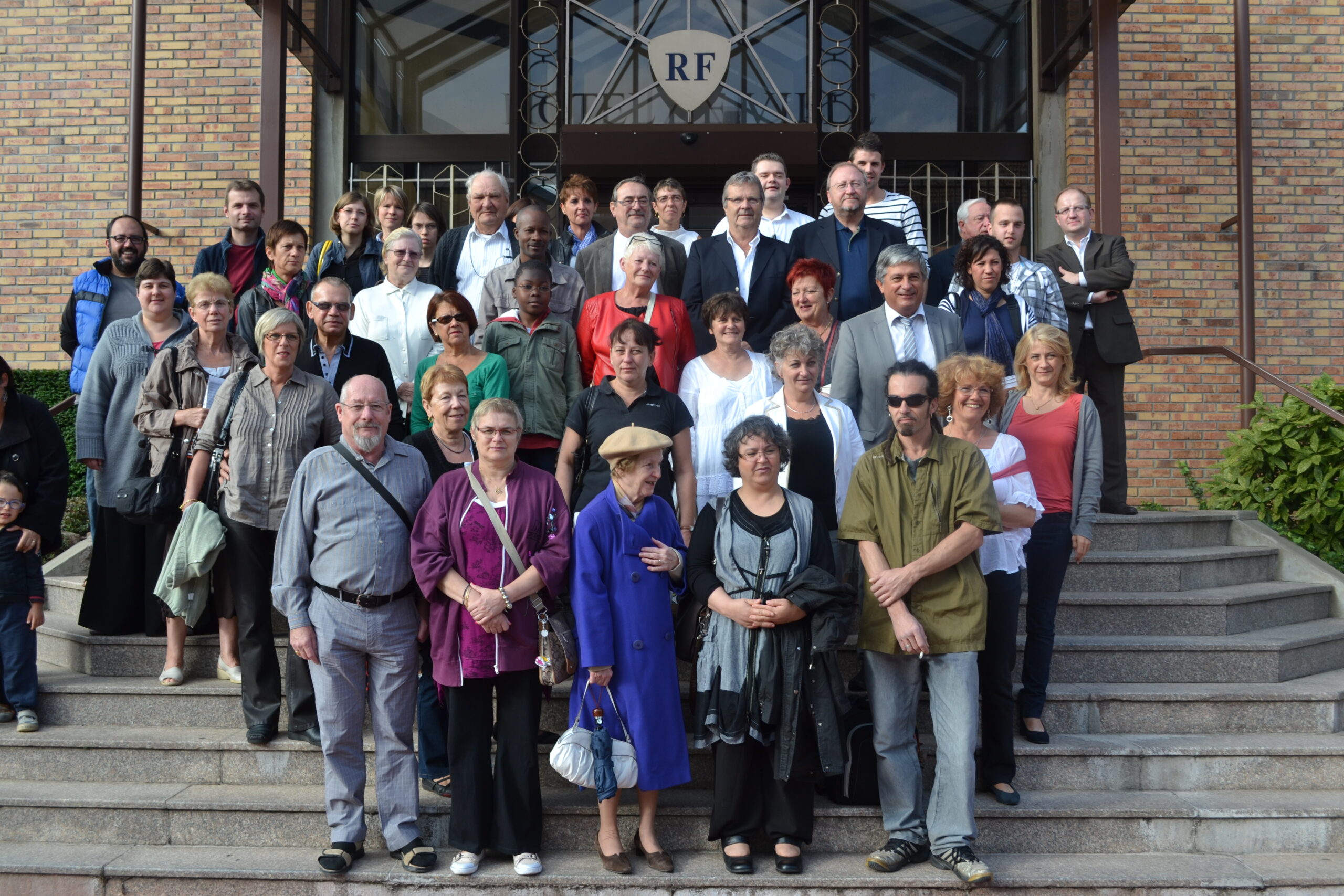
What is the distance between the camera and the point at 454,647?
412 cm

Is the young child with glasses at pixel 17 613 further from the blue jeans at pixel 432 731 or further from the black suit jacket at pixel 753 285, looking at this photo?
the black suit jacket at pixel 753 285

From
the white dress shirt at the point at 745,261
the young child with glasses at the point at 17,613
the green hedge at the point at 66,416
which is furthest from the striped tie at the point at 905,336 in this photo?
the green hedge at the point at 66,416

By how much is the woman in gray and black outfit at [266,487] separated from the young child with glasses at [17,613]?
1.04 m

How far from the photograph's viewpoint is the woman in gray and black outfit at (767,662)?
411 centimetres

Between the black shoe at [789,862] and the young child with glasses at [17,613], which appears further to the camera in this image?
the young child with glasses at [17,613]

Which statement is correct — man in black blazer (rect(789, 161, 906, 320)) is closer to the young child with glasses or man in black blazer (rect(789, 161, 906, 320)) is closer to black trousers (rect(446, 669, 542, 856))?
black trousers (rect(446, 669, 542, 856))

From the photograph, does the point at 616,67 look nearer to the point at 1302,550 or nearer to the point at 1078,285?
the point at 1078,285

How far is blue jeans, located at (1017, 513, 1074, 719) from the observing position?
4.77 metres

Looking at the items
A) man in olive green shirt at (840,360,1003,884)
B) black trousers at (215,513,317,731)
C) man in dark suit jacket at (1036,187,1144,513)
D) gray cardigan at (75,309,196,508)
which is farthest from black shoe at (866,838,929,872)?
gray cardigan at (75,309,196,508)

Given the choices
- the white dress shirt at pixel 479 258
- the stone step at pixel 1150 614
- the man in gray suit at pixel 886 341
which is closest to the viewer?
the man in gray suit at pixel 886 341

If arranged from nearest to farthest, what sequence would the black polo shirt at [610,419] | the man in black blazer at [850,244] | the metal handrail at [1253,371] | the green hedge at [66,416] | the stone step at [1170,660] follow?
the black polo shirt at [610,419], the stone step at [1170,660], the man in black blazer at [850,244], the metal handrail at [1253,371], the green hedge at [66,416]

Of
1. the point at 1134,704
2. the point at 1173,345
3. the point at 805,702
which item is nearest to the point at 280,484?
the point at 805,702

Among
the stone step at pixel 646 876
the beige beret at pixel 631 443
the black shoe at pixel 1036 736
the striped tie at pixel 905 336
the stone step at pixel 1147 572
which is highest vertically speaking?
the striped tie at pixel 905 336

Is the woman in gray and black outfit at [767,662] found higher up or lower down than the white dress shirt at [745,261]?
lower down
